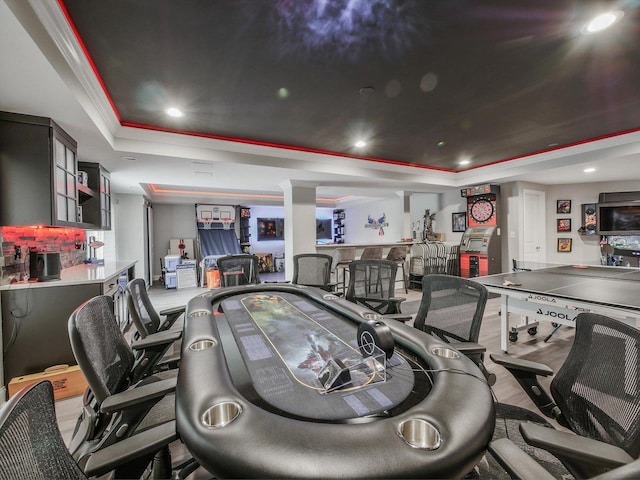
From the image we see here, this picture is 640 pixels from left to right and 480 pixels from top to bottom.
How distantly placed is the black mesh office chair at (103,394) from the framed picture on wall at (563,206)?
29.5 feet

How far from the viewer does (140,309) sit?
200 cm

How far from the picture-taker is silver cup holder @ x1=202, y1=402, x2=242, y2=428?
810 mm

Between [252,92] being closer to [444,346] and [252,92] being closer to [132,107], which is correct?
[132,107]

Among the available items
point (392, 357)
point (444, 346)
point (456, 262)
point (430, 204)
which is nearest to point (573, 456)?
point (444, 346)

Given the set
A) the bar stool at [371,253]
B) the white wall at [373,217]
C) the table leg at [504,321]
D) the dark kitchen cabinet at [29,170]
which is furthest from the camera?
the white wall at [373,217]

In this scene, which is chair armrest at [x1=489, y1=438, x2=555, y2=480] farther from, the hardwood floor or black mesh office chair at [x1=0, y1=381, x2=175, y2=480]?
the hardwood floor

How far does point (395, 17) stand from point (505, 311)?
2.88 m

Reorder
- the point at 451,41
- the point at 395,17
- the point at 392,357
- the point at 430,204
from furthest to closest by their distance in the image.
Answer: the point at 430,204 → the point at 451,41 → the point at 395,17 → the point at 392,357

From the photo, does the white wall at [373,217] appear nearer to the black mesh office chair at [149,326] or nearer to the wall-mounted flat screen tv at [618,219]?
the wall-mounted flat screen tv at [618,219]

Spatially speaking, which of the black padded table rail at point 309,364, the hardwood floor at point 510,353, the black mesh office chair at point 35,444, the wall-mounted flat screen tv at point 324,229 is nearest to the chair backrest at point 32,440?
the black mesh office chair at point 35,444

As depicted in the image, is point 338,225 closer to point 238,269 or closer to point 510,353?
point 238,269

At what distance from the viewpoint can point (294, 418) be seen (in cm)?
88

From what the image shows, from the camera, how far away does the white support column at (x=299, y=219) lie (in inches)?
219

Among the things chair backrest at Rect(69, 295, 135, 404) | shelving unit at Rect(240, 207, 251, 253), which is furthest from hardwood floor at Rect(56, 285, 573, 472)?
shelving unit at Rect(240, 207, 251, 253)
